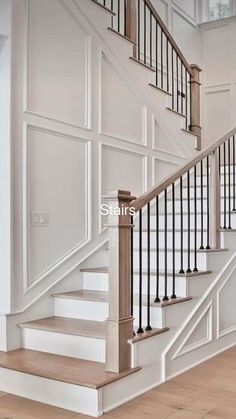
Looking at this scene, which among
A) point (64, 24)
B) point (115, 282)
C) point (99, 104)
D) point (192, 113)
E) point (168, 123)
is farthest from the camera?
point (192, 113)

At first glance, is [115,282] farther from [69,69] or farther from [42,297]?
[69,69]

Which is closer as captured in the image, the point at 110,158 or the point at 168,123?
the point at 110,158

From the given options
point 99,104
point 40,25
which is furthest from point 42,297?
point 40,25

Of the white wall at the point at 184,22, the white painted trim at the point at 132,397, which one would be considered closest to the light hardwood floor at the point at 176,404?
the white painted trim at the point at 132,397

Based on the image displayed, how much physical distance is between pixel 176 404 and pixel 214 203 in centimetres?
173

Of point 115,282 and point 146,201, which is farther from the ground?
point 146,201

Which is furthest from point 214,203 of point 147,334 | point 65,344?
point 65,344

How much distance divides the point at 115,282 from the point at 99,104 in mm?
2009

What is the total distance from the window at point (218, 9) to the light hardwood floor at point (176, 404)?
6.09 m

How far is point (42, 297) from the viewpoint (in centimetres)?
370

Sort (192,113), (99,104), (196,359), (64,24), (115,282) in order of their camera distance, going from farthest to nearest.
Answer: (192,113) < (99,104) < (64,24) < (196,359) < (115,282)

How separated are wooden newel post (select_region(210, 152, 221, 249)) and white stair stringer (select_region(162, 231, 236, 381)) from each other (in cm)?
9

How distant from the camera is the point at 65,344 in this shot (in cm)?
325

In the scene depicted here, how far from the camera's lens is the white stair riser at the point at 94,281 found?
3982 millimetres
